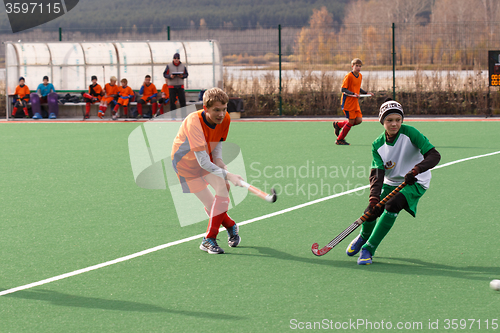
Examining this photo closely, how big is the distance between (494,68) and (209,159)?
14.5 meters

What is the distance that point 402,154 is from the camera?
503 cm

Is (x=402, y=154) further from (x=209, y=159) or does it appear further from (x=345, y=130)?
(x=345, y=130)

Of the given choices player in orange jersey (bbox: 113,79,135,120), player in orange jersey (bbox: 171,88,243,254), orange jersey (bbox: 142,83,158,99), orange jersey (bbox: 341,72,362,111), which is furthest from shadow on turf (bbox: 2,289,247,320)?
orange jersey (bbox: 142,83,158,99)

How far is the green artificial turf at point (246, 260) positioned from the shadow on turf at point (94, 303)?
0.01 meters

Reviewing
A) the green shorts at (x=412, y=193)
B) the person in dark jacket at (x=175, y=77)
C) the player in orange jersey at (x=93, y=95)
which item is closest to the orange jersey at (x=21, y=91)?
the player in orange jersey at (x=93, y=95)

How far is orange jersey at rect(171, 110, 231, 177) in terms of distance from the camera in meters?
5.18

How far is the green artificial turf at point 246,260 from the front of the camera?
409 centimetres

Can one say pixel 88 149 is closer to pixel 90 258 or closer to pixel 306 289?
pixel 90 258

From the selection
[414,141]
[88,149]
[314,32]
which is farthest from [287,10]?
[414,141]

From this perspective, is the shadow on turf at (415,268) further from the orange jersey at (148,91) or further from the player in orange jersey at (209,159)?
the orange jersey at (148,91)

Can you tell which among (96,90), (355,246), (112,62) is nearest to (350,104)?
(355,246)

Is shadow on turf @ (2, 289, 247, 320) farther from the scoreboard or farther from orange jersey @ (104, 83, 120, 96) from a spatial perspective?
orange jersey @ (104, 83, 120, 96)

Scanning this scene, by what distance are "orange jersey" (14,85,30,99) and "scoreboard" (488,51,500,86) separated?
1388cm

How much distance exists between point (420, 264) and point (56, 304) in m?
2.83
